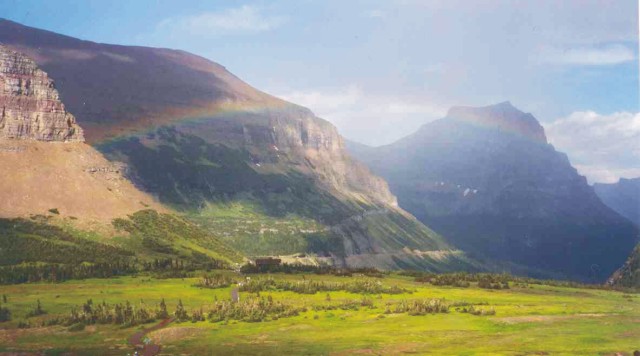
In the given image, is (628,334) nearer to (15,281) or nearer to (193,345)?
(193,345)

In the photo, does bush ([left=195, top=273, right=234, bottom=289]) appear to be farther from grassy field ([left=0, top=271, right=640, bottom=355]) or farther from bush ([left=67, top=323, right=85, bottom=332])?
bush ([left=67, top=323, right=85, bottom=332])

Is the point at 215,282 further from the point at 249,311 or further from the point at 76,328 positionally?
the point at 76,328

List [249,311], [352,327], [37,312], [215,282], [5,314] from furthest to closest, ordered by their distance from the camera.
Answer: [215,282], [37,312], [5,314], [249,311], [352,327]

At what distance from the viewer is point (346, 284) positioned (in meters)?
181

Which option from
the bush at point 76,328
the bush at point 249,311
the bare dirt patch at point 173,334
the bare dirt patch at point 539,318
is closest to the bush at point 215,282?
the bush at point 249,311

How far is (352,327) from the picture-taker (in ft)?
363

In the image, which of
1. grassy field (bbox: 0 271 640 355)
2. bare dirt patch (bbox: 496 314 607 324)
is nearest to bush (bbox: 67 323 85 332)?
grassy field (bbox: 0 271 640 355)

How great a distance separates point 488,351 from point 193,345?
4602 cm

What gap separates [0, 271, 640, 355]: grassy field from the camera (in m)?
90.7

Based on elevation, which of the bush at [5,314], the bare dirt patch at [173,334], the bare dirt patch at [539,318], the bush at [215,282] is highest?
the bare dirt patch at [539,318]

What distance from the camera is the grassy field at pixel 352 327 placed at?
298 ft

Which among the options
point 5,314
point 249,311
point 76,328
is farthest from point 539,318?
point 5,314

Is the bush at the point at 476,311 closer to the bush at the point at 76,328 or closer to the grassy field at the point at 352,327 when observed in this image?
the grassy field at the point at 352,327

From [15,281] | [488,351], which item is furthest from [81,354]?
[15,281]
